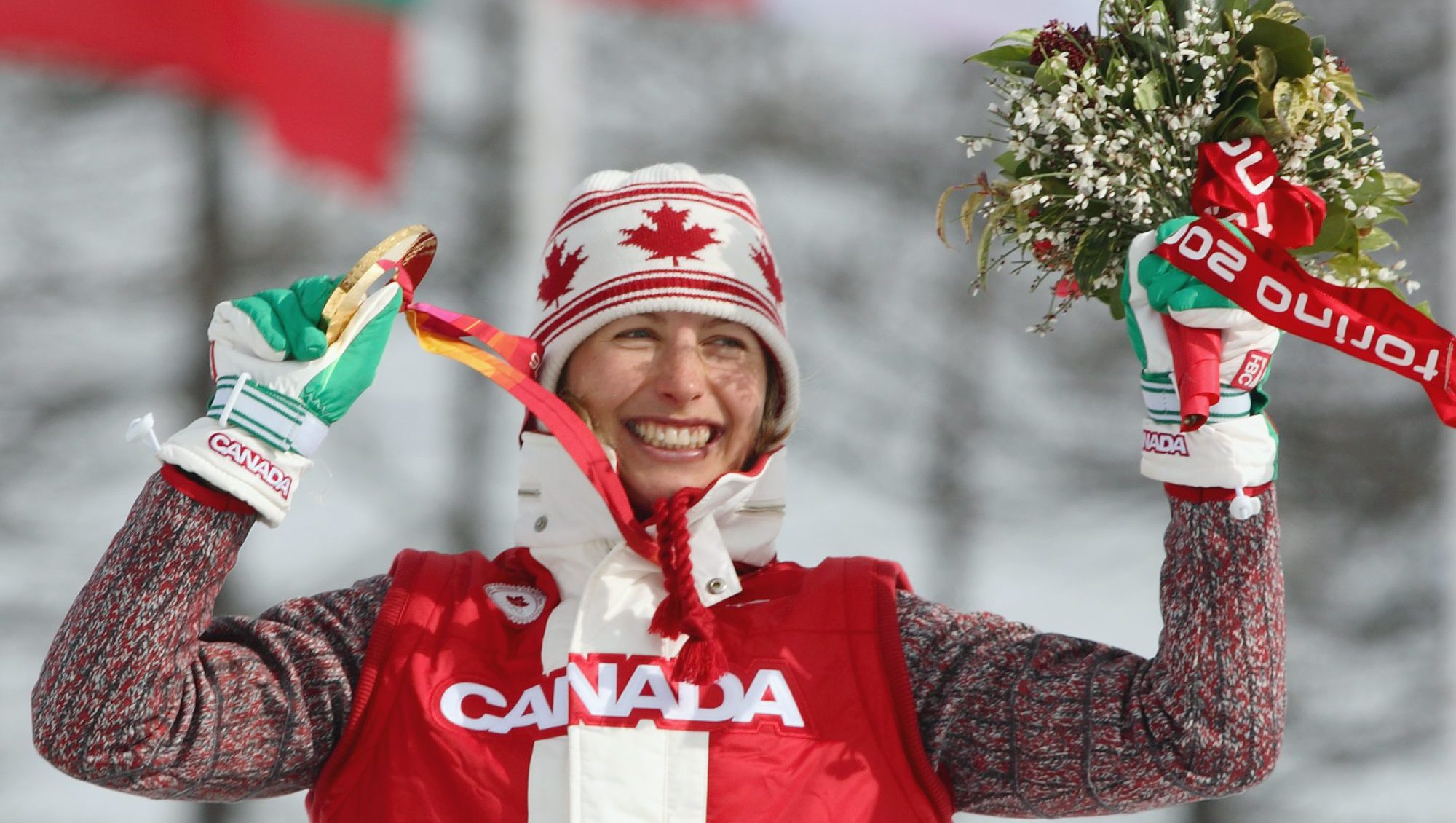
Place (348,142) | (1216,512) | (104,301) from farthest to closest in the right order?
(104,301) → (348,142) → (1216,512)

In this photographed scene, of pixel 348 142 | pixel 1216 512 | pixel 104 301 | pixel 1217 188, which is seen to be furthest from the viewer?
pixel 104 301

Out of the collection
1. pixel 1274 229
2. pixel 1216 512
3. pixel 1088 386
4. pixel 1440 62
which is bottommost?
pixel 1216 512

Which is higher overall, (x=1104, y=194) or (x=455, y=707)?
(x=1104, y=194)

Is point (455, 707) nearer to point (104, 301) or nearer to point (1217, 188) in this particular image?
point (1217, 188)

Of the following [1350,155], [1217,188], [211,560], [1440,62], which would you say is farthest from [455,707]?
[1440,62]

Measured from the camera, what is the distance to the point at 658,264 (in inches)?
142

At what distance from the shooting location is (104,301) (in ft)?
33.9

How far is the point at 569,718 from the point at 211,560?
61cm

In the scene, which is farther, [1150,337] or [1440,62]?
[1440,62]

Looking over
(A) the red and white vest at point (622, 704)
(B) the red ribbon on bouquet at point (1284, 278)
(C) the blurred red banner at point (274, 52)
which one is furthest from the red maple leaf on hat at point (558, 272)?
(C) the blurred red banner at point (274, 52)

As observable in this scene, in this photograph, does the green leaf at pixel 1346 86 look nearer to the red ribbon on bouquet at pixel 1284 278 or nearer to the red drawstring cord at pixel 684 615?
the red ribbon on bouquet at pixel 1284 278

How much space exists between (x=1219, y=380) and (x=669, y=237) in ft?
3.68

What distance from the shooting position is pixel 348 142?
9.07 metres

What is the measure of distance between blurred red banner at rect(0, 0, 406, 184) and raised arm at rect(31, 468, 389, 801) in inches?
234
